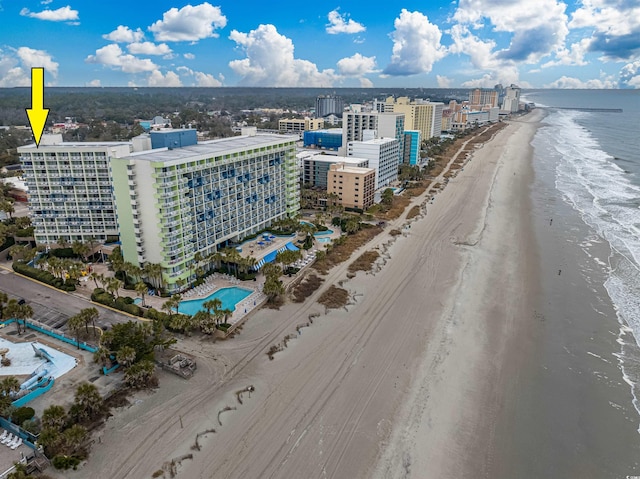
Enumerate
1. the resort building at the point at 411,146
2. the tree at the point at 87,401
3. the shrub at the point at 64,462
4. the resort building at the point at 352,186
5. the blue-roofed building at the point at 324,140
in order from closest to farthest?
1. the shrub at the point at 64,462
2. the tree at the point at 87,401
3. the resort building at the point at 352,186
4. the resort building at the point at 411,146
5. the blue-roofed building at the point at 324,140

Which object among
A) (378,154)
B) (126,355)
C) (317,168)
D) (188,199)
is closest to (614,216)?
(378,154)

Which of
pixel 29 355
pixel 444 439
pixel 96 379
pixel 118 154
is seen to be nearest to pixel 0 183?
pixel 118 154

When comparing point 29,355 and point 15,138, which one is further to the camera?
point 15,138

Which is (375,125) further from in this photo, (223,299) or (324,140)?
(223,299)

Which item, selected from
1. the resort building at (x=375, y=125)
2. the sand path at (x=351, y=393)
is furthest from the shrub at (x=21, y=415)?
the resort building at (x=375, y=125)

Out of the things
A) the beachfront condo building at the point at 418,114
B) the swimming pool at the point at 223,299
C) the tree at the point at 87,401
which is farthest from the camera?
the beachfront condo building at the point at 418,114

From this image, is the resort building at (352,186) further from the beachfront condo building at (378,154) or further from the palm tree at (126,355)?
the palm tree at (126,355)

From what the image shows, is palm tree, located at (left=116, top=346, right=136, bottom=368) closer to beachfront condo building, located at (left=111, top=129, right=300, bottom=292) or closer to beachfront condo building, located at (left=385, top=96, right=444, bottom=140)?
beachfront condo building, located at (left=111, top=129, right=300, bottom=292)

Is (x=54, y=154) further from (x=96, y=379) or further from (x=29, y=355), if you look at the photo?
(x=96, y=379)
